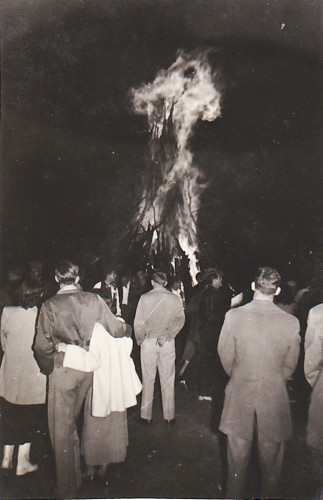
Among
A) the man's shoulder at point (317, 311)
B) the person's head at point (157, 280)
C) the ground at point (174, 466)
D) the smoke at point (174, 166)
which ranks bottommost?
the ground at point (174, 466)

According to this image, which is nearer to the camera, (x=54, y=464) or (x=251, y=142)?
(x=54, y=464)

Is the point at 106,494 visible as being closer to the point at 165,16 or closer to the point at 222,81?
the point at 222,81

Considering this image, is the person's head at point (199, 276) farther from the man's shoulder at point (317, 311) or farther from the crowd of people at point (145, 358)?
the man's shoulder at point (317, 311)

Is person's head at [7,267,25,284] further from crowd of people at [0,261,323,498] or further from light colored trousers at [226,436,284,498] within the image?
light colored trousers at [226,436,284,498]

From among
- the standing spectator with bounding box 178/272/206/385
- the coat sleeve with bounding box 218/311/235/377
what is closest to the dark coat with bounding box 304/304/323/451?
the coat sleeve with bounding box 218/311/235/377

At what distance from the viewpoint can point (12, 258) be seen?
2.71 m

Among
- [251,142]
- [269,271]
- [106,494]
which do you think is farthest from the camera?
[251,142]

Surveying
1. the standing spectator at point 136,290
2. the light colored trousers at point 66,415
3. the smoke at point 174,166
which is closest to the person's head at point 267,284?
the smoke at point 174,166

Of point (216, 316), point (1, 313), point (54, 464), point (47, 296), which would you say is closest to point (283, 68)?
point (216, 316)

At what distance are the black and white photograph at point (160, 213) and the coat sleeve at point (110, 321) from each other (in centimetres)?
3

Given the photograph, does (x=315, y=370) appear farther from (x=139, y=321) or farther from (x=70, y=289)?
(x=70, y=289)

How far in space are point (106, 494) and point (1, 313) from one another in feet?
4.52

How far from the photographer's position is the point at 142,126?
282cm

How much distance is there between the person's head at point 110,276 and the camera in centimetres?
275
